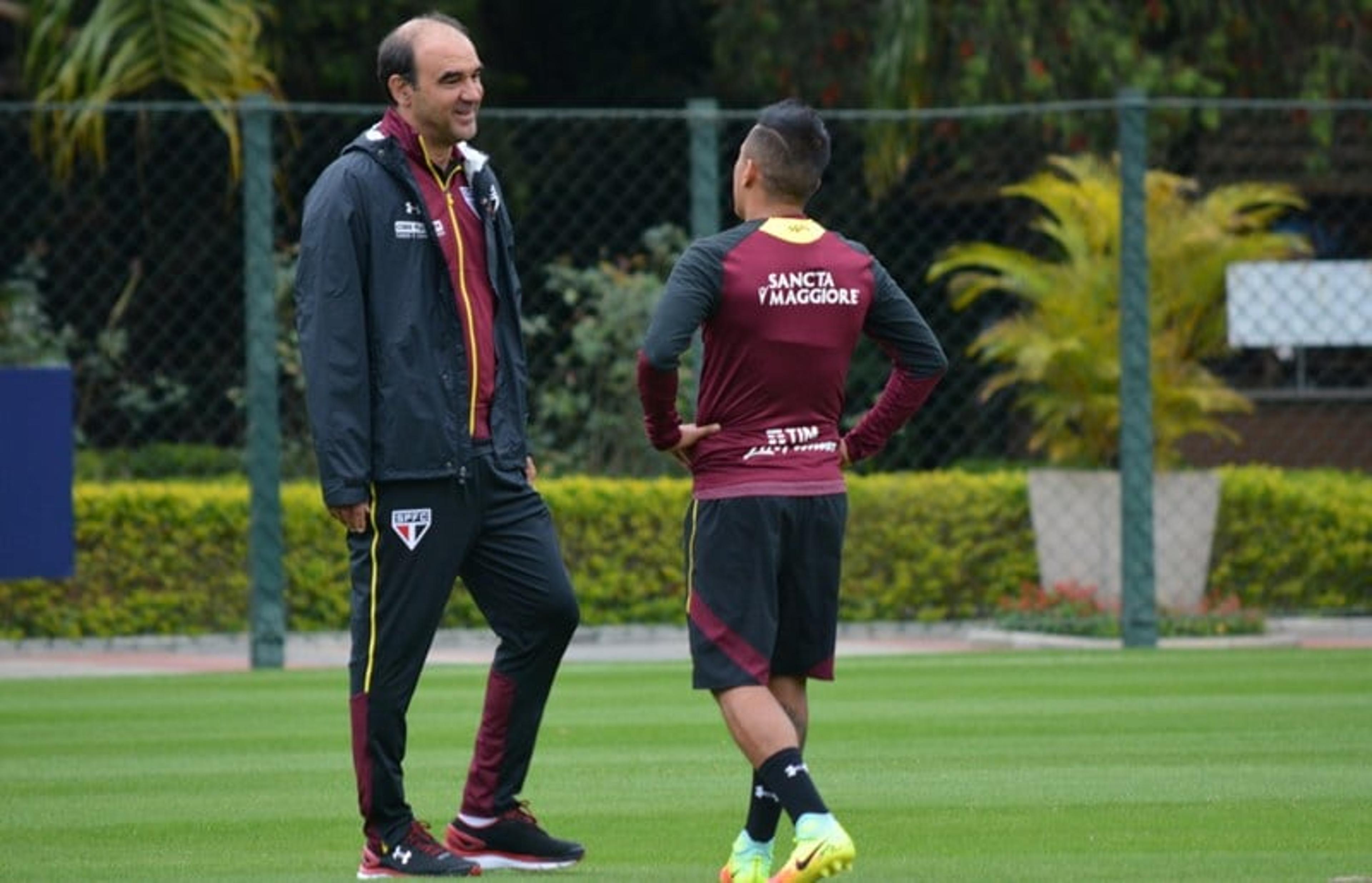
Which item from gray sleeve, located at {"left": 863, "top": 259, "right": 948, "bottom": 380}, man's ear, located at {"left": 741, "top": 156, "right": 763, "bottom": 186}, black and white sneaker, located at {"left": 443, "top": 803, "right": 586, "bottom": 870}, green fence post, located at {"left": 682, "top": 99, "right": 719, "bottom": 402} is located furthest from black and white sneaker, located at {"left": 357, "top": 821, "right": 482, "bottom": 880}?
green fence post, located at {"left": 682, "top": 99, "right": 719, "bottom": 402}

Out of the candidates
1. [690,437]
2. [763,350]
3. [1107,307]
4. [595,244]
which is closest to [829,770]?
[690,437]

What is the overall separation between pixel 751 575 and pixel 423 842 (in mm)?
1177

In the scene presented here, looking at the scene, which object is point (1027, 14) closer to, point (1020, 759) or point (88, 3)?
point (88, 3)

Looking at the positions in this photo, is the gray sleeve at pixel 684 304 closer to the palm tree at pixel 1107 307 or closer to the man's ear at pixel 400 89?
the man's ear at pixel 400 89

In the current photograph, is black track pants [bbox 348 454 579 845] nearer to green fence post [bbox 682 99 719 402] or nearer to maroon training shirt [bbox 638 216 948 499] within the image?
maroon training shirt [bbox 638 216 948 499]

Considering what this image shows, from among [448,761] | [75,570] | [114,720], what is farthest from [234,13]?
[448,761]

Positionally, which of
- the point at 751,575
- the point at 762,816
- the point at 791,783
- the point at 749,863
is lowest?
the point at 749,863

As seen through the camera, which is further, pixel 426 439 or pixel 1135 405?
pixel 1135 405

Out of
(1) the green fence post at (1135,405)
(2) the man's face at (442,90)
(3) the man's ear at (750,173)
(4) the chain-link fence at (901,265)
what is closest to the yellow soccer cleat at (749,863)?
(3) the man's ear at (750,173)

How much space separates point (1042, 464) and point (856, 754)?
9.91m

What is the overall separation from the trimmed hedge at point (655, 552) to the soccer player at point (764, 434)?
8.98 metres

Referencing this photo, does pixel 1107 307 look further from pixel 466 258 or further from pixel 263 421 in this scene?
pixel 466 258

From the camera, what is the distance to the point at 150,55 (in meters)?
17.8

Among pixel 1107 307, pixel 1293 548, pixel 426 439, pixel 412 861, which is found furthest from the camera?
pixel 1293 548
